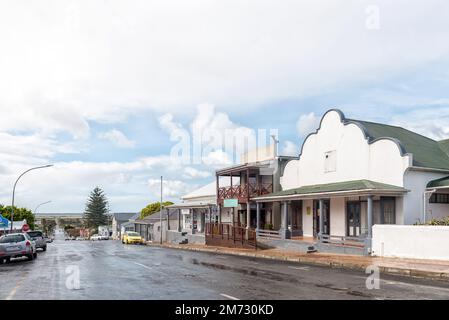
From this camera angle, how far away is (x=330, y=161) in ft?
98.5

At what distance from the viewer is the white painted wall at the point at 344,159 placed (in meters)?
25.5

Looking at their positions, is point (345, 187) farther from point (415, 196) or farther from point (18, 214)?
point (18, 214)

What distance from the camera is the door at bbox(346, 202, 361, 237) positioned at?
2784cm

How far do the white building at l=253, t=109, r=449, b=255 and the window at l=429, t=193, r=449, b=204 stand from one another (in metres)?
0.05

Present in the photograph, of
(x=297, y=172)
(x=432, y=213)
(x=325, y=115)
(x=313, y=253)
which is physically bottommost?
(x=313, y=253)

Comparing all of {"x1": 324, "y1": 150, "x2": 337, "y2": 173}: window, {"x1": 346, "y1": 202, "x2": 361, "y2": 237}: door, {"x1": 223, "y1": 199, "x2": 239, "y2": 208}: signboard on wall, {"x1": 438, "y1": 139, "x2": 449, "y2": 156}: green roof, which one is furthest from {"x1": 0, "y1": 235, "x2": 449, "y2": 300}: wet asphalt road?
{"x1": 223, "y1": 199, "x2": 239, "y2": 208}: signboard on wall

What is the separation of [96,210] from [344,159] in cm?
11280

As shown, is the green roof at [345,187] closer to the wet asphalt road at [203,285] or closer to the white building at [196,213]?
the wet asphalt road at [203,285]

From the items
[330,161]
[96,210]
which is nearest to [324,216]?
[330,161]
